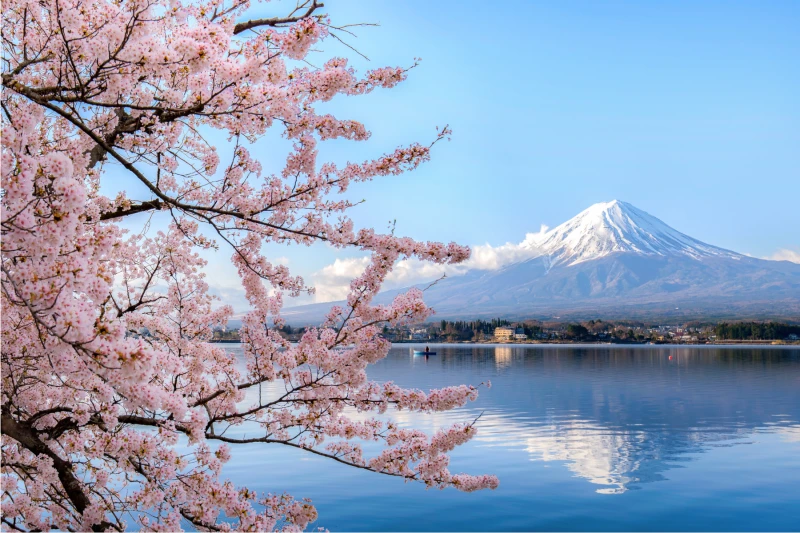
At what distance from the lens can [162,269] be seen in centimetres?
621

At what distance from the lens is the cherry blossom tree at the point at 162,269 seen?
3043mm

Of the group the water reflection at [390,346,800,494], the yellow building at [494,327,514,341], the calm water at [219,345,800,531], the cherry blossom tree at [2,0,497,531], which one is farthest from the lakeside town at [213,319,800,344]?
the cherry blossom tree at [2,0,497,531]

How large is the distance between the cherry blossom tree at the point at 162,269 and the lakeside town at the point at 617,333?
12320 centimetres

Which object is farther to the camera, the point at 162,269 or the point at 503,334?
the point at 503,334

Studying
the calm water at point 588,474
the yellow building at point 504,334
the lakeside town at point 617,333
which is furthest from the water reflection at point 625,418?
the yellow building at point 504,334

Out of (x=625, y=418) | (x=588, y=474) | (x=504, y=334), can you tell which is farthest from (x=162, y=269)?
(x=504, y=334)

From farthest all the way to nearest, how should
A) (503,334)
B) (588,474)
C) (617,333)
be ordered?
(503,334) < (617,333) < (588,474)

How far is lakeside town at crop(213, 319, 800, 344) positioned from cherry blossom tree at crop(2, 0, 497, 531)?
12320 centimetres

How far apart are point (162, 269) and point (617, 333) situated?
14977cm

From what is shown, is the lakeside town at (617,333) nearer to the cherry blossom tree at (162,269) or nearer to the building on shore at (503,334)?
the building on shore at (503,334)

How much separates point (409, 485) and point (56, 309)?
16.2 metres

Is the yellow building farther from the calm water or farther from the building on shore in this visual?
the calm water

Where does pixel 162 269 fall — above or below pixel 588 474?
above

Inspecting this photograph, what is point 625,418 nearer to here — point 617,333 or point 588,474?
point 588,474
